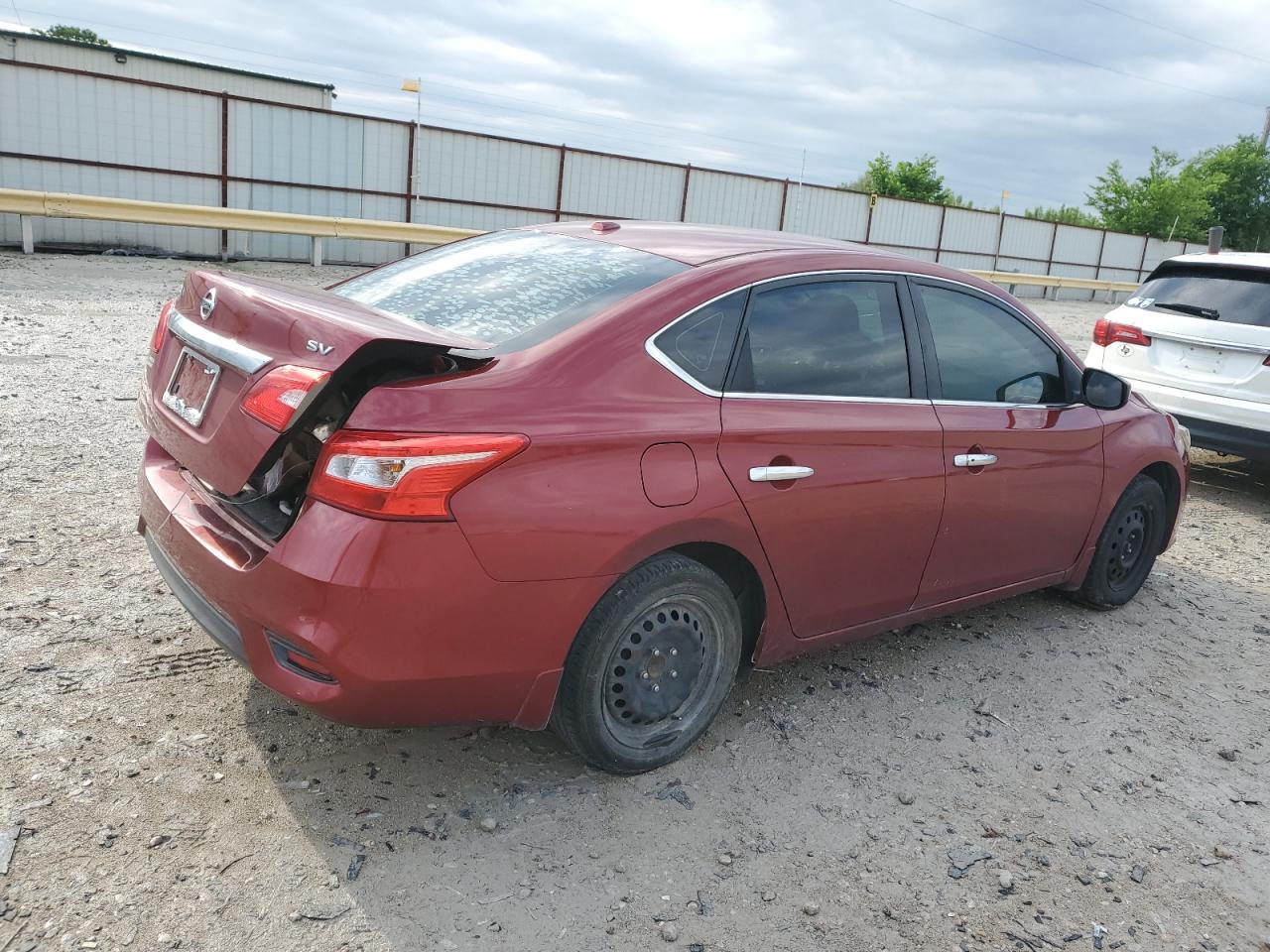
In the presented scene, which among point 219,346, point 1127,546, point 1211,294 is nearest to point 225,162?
point 1211,294

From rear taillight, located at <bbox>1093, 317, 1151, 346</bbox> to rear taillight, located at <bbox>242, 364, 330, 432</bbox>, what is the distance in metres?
6.58

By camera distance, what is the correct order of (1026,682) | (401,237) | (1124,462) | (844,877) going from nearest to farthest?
(844,877) → (1026,682) → (1124,462) → (401,237)

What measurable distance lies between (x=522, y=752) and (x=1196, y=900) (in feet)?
6.64

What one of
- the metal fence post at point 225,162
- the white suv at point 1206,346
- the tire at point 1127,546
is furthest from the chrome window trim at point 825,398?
the metal fence post at point 225,162

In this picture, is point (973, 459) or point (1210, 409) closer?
point (973, 459)

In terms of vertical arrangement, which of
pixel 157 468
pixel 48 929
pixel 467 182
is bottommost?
pixel 48 929

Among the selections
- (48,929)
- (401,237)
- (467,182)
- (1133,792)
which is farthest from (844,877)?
(467,182)

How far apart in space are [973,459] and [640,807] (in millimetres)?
1839

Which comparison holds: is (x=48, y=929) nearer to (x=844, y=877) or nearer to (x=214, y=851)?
(x=214, y=851)

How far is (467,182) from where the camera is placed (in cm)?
2069

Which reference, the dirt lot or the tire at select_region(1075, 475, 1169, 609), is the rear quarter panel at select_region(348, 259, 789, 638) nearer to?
the dirt lot

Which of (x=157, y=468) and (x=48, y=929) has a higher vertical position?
(x=157, y=468)

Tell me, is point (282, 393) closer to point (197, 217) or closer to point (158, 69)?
point (197, 217)

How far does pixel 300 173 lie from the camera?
62.0ft
